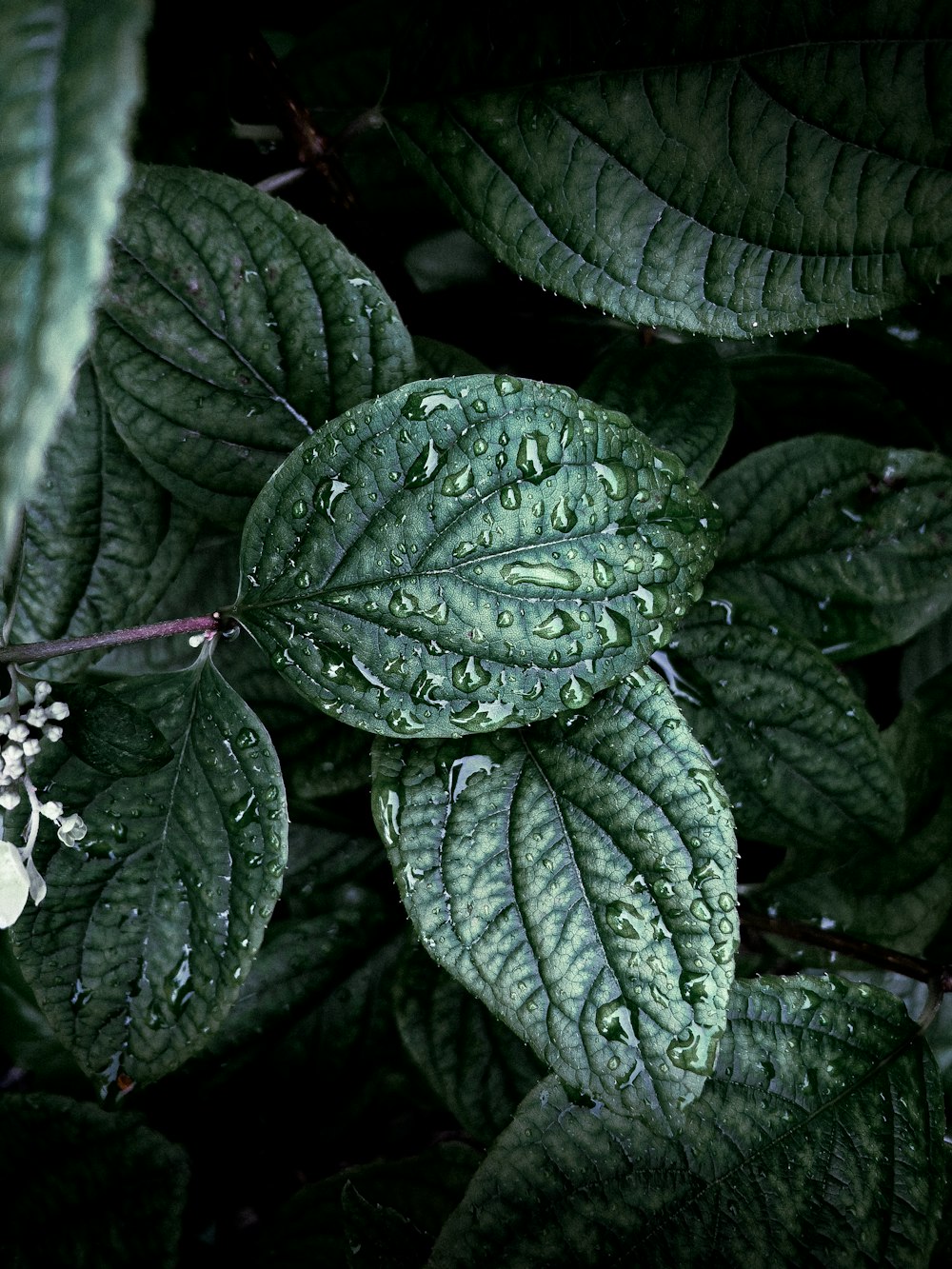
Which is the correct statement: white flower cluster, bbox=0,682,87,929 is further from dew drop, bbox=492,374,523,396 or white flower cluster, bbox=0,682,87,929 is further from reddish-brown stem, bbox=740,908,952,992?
reddish-brown stem, bbox=740,908,952,992

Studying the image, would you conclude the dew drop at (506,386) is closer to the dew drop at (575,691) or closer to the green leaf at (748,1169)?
the dew drop at (575,691)

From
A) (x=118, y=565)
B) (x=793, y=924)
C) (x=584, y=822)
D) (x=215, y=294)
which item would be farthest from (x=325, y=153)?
(x=793, y=924)

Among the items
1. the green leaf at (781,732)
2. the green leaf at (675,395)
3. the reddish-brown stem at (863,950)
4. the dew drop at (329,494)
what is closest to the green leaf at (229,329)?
the dew drop at (329,494)

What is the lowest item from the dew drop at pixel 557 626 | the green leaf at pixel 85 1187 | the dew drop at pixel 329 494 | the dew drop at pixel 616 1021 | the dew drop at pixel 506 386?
the green leaf at pixel 85 1187

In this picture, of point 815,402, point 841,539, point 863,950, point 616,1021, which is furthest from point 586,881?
point 815,402

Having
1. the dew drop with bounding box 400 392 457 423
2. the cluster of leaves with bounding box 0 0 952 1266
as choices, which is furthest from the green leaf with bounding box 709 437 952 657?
the dew drop with bounding box 400 392 457 423

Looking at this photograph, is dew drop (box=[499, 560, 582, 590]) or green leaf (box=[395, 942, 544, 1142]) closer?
dew drop (box=[499, 560, 582, 590])

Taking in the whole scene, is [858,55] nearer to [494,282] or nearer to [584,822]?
[494,282]

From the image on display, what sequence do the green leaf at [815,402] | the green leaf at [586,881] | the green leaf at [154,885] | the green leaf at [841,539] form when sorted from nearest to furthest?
the green leaf at [586,881] < the green leaf at [154,885] < the green leaf at [841,539] < the green leaf at [815,402]
